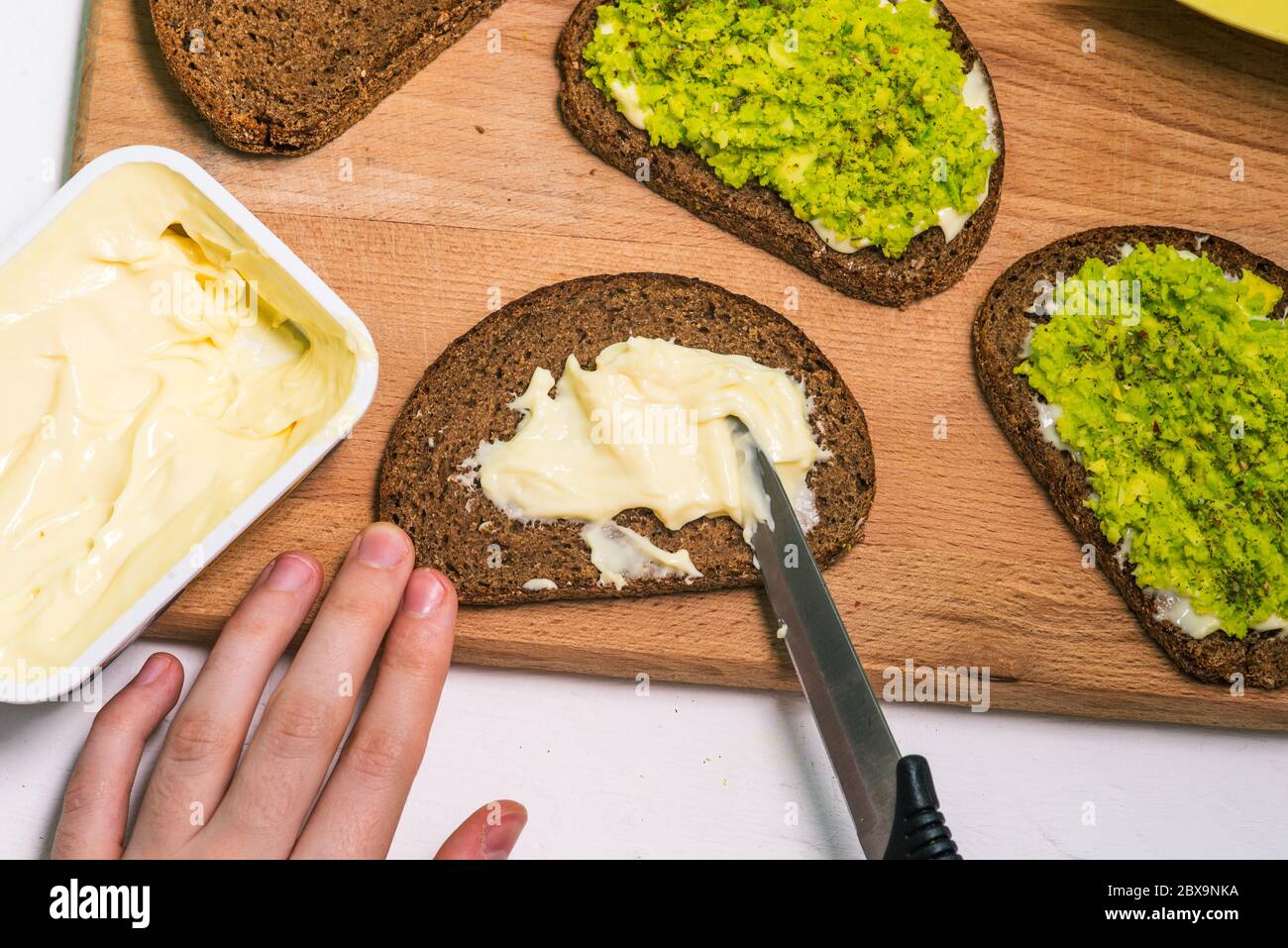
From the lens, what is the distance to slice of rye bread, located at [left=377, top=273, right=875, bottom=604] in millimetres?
2289

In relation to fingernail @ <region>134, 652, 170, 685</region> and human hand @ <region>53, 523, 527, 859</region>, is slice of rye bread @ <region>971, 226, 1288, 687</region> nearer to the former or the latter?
human hand @ <region>53, 523, 527, 859</region>

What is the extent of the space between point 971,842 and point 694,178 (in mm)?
1713

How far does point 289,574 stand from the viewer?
218 cm

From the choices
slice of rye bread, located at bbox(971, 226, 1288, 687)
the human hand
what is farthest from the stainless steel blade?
the human hand

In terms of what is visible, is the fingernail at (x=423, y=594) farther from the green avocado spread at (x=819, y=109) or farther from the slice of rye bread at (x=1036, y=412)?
the slice of rye bread at (x=1036, y=412)

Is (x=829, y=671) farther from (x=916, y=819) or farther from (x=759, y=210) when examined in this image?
(x=759, y=210)

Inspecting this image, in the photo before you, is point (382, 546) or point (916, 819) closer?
point (916, 819)

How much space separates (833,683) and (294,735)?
1129mm

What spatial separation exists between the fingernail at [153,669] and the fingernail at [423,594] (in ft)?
1.85

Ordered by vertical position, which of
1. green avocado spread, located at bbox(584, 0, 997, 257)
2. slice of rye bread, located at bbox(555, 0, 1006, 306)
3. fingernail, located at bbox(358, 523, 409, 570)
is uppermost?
green avocado spread, located at bbox(584, 0, 997, 257)

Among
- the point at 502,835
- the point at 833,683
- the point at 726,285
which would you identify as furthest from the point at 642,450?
the point at 502,835

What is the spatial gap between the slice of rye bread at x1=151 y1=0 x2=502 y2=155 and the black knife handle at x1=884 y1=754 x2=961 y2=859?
6.30ft

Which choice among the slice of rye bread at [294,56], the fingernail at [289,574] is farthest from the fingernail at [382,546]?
the slice of rye bread at [294,56]
